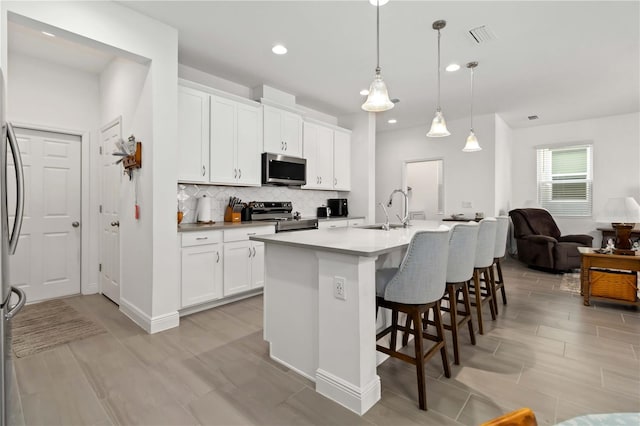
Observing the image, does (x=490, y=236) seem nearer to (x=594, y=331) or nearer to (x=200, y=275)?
(x=594, y=331)

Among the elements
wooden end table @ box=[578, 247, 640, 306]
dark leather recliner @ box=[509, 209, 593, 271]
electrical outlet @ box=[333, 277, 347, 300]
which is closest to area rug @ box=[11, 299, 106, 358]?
electrical outlet @ box=[333, 277, 347, 300]

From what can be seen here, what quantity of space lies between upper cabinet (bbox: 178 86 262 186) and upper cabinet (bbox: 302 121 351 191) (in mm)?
1036

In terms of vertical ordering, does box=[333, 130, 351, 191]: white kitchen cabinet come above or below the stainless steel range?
above

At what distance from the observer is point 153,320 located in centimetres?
277

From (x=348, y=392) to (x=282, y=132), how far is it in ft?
11.6

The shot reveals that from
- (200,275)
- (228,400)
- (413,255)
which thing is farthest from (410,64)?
(228,400)

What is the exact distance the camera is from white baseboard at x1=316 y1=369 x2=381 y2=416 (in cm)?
171

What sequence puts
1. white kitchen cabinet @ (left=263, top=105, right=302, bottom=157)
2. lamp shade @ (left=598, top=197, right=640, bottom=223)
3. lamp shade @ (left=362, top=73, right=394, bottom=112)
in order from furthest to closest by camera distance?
white kitchen cabinet @ (left=263, top=105, right=302, bottom=157) < lamp shade @ (left=598, top=197, right=640, bottom=223) < lamp shade @ (left=362, top=73, right=394, bottom=112)

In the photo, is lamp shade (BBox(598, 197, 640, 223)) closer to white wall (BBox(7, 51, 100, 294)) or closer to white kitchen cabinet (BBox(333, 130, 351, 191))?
white kitchen cabinet (BBox(333, 130, 351, 191))

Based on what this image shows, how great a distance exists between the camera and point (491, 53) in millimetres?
3377

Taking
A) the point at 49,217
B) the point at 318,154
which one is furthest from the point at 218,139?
the point at 49,217

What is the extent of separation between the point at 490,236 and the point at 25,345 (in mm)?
4022

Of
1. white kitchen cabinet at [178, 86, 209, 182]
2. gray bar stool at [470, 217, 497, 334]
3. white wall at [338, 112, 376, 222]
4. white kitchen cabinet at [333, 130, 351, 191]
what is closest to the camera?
gray bar stool at [470, 217, 497, 334]

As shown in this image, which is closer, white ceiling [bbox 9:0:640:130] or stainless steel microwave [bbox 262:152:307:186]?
white ceiling [bbox 9:0:640:130]
